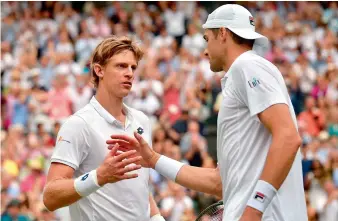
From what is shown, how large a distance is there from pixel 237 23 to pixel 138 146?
1.11m

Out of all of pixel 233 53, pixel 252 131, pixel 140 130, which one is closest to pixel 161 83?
pixel 140 130

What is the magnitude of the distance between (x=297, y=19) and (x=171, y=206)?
8.62 meters

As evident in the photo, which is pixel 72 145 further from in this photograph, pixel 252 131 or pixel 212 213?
pixel 252 131

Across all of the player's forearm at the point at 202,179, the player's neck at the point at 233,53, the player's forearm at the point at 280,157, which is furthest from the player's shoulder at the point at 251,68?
the player's forearm at the point at 202,179

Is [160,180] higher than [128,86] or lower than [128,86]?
lower

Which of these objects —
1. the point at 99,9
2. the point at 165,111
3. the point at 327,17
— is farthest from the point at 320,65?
→ the point at 99,9

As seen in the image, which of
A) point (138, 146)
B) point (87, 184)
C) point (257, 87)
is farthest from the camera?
point (138, 146)

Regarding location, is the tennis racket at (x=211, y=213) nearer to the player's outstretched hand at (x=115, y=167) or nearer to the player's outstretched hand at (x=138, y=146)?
the player's outstretched hand at (x=138, y=146)

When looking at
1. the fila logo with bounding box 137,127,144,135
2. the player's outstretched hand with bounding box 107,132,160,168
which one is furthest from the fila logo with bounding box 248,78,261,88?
the fila logo with bounding box 137,127,144,135

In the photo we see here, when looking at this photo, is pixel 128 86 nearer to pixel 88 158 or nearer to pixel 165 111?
pixel 88 158

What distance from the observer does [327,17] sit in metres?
21.0

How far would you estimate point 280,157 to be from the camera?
5.06 metres

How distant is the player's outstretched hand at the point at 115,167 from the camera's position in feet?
18.8

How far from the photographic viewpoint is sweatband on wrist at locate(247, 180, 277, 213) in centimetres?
512
